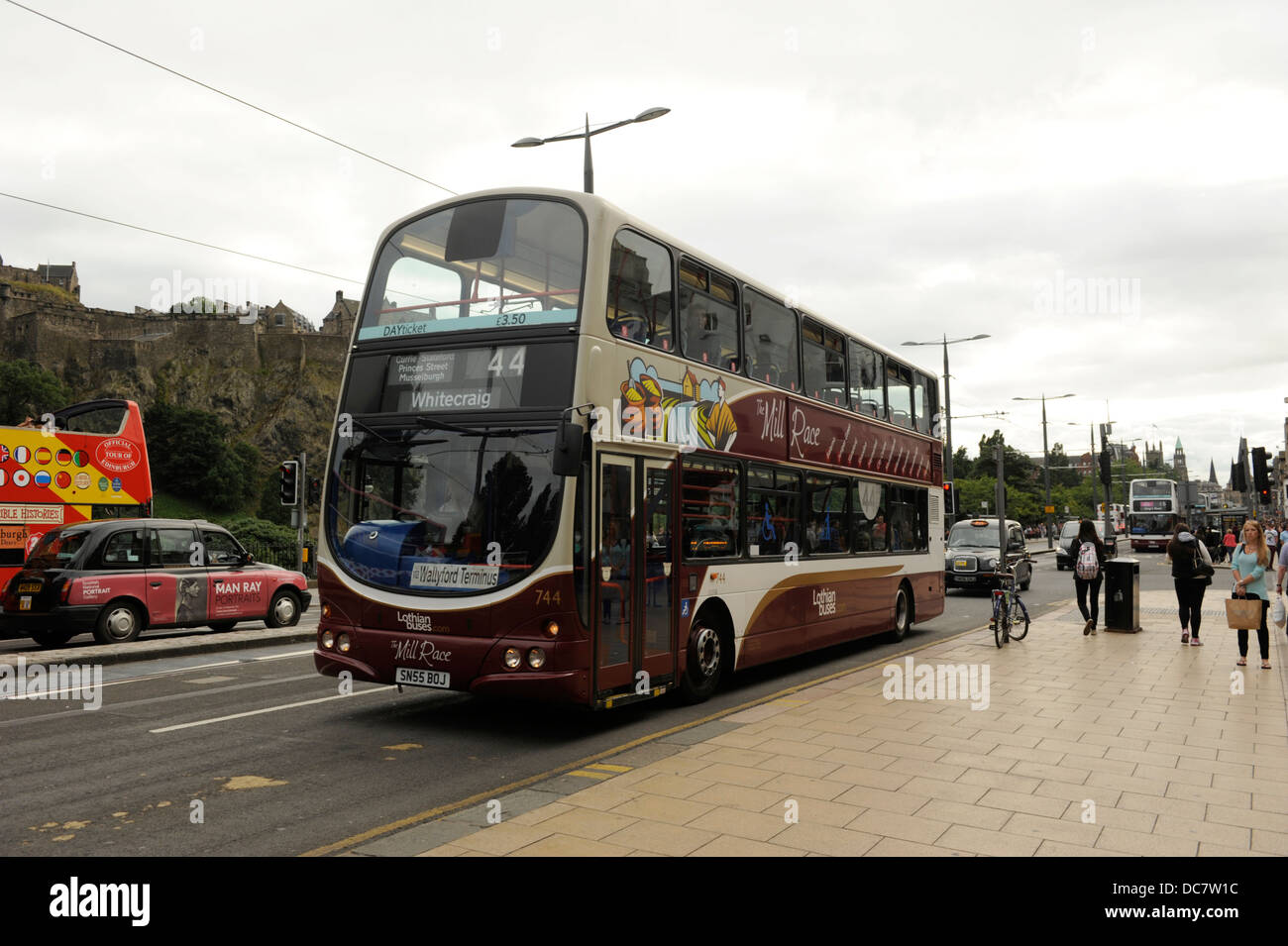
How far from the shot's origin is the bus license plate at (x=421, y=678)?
25.3ft

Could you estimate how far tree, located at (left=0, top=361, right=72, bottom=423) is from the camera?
82125 millimetres

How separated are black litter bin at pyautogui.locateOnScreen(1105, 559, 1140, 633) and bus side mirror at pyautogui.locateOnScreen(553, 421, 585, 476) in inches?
483

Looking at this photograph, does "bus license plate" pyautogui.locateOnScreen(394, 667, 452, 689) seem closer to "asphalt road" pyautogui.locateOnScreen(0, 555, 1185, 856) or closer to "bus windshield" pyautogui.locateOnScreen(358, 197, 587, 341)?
"asphalt road" pyautogui.locateOnScreen(0, 555, 1185, 856)

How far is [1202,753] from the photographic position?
23.8 ft

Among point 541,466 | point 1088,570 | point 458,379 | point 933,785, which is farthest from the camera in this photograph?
point 1088,570

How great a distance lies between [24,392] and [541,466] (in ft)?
302

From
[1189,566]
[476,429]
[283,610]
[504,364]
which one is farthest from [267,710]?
[1189,566]

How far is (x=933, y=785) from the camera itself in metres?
6.25

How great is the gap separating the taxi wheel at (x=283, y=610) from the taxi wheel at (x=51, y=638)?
307cm

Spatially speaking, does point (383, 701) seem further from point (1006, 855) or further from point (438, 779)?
point (1006, 855)

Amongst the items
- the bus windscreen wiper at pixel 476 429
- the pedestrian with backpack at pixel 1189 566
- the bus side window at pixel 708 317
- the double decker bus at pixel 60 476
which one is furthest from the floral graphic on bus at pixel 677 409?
the double decker bus at pixel 60 476

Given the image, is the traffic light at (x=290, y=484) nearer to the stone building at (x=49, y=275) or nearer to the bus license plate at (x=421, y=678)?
the bus license plate at (x=421, y=678)

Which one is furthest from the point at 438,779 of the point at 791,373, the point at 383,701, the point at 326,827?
the point at 791,373

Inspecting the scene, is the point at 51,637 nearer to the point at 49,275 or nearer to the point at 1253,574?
the point at 1253,574
